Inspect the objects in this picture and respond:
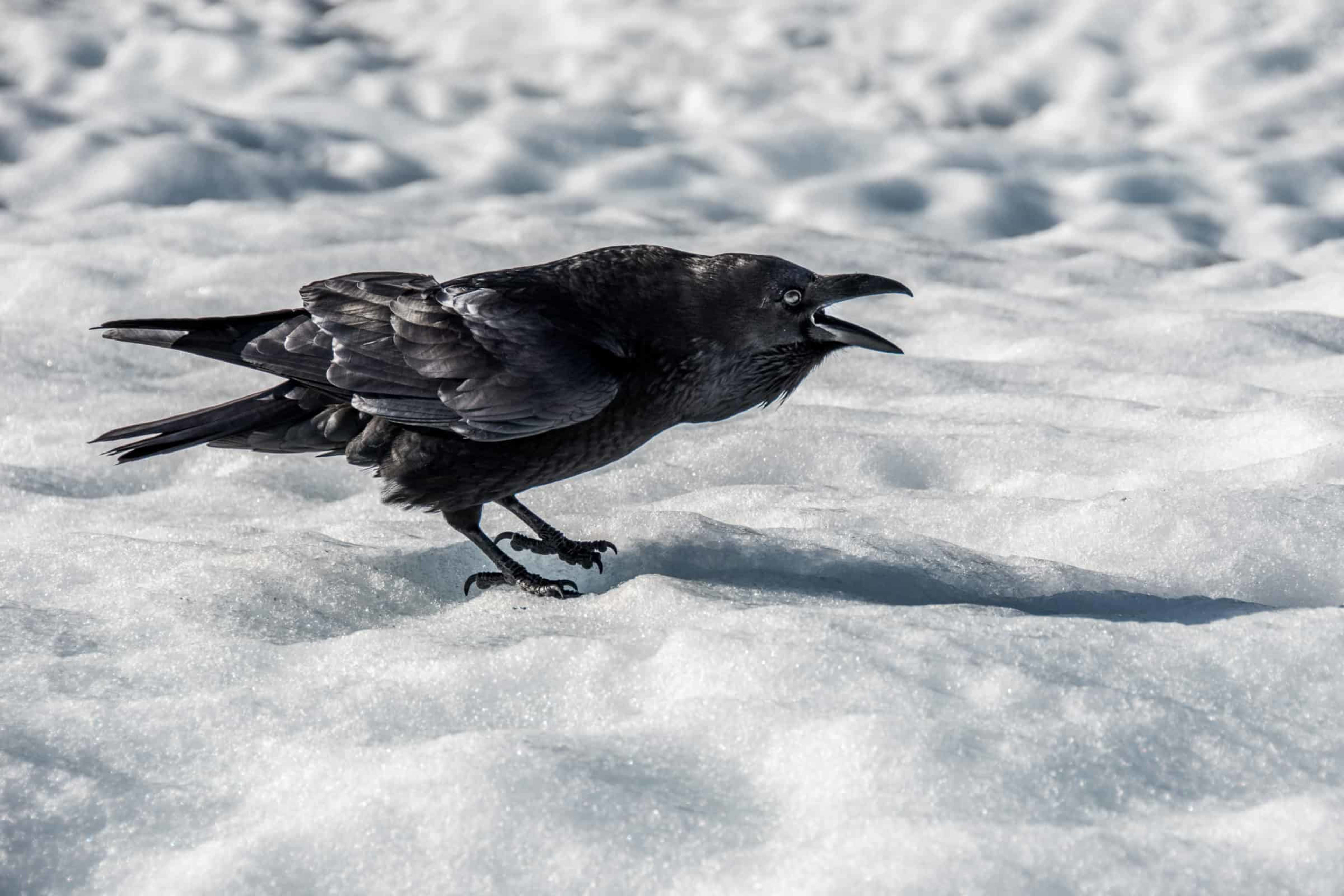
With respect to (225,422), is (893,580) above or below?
below

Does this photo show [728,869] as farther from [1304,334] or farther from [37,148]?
[37,148]

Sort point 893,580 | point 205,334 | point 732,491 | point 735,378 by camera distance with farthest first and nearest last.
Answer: point 732,491
point 735,378
point 205,334
point 893,580

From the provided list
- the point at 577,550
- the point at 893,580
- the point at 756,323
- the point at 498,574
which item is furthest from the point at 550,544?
the point at 893,580

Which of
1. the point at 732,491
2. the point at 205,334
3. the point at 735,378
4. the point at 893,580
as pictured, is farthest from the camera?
the point at 732,491

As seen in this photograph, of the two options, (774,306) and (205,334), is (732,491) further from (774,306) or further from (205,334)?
(205,334)

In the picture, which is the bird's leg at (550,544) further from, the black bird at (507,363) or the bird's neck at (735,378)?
the bird's neck at (735,378)

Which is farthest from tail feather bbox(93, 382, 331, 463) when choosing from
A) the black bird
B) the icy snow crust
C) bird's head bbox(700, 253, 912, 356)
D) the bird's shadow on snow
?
bird's head bbox(700, 253, 912, 356)

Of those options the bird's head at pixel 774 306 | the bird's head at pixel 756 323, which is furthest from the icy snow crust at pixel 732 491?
the bird's head at pixel 774 306
